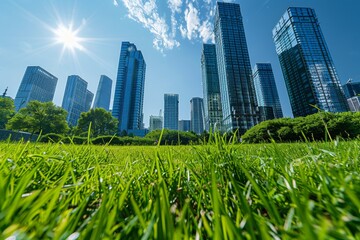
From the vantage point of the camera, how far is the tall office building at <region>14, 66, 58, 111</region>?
10431 cm

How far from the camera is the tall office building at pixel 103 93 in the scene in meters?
141

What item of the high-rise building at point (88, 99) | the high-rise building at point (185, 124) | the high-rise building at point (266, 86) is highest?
the high-rise building at point (88, 99)

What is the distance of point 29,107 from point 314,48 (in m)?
94.2

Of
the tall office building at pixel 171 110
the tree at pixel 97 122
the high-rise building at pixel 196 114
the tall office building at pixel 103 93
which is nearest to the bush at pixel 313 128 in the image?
the tree at pixel 97 122

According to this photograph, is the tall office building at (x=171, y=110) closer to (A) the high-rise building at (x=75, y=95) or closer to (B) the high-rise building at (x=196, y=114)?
(B) the high-rise building at (x=196, y=114)

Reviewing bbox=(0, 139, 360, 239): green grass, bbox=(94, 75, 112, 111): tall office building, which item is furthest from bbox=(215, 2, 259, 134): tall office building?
bbox=(94, 75, 112, 111): tall office building

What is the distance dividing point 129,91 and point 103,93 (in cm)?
5926

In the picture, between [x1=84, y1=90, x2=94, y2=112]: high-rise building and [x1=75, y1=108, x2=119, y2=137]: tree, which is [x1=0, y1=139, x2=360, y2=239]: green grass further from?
[x1=84, y1=90, x2=94, y2=112]: high-rise building

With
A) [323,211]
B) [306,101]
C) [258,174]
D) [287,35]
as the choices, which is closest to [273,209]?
[323,211]

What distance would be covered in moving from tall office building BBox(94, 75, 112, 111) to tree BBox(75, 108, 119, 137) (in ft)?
350

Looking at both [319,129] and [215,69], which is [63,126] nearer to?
[319,129]

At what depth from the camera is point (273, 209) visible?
0.38 meters

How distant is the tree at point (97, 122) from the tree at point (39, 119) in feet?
27.1

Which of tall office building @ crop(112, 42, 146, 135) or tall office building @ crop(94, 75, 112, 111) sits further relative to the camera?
tall office building @ crop(94, 75, 112, 111)
